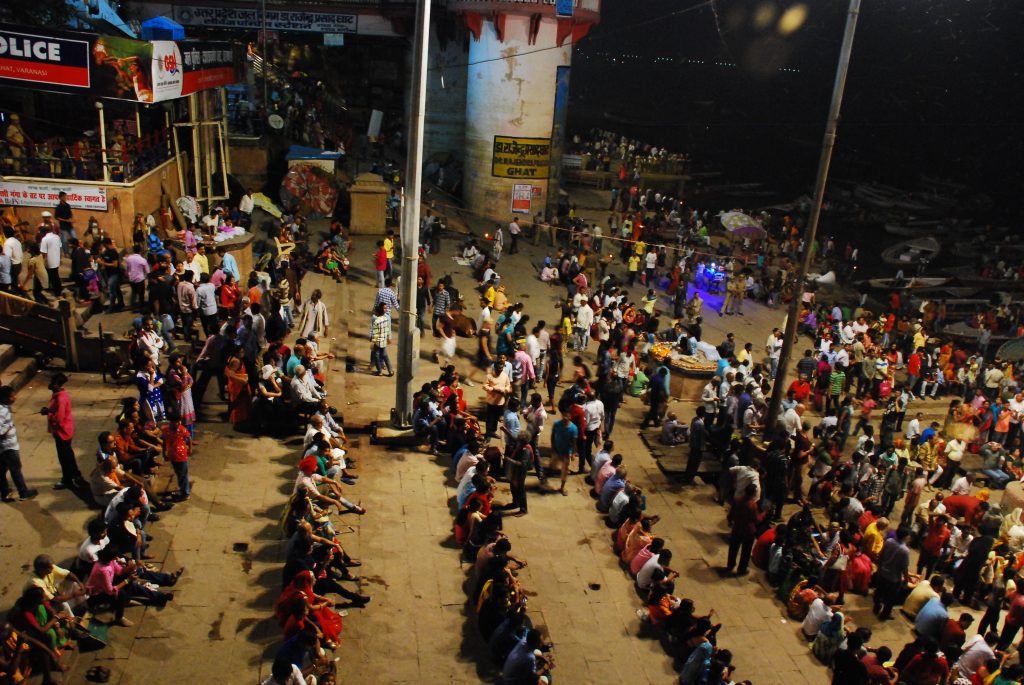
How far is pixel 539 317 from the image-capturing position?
831 inches

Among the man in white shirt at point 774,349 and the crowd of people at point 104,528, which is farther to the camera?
the man in white shirt at point 774,349

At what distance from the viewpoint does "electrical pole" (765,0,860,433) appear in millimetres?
12148

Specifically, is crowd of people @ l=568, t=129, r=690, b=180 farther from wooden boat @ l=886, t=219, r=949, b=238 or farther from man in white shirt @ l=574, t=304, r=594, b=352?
man in white shirt @ l=574, t=304, r=594, b=352

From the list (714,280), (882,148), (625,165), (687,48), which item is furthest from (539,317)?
(882,148)

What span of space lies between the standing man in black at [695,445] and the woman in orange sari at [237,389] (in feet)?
24.1

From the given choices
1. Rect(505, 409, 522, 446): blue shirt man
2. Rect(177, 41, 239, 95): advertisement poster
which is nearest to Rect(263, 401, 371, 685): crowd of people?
Rect(505, 409, 522, 446): blue shirt man

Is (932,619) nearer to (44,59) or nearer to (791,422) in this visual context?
(791,422)

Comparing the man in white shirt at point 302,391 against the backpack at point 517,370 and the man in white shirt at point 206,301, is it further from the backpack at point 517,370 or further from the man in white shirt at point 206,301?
the backpack at point 517,370

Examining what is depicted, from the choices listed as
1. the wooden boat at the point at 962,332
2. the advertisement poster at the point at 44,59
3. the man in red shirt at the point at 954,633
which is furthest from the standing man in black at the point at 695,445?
the wooden boat at the point at 962,332

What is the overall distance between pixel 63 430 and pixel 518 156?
21.8 meters

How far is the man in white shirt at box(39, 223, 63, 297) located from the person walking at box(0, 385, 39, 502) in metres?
6.06

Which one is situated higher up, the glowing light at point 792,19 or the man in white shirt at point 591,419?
the glowing light at point 792,19

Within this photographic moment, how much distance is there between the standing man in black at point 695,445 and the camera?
1381 cm

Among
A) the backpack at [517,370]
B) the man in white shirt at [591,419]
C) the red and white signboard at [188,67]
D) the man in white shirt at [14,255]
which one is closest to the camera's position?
the man in white shirt at [591,419]
